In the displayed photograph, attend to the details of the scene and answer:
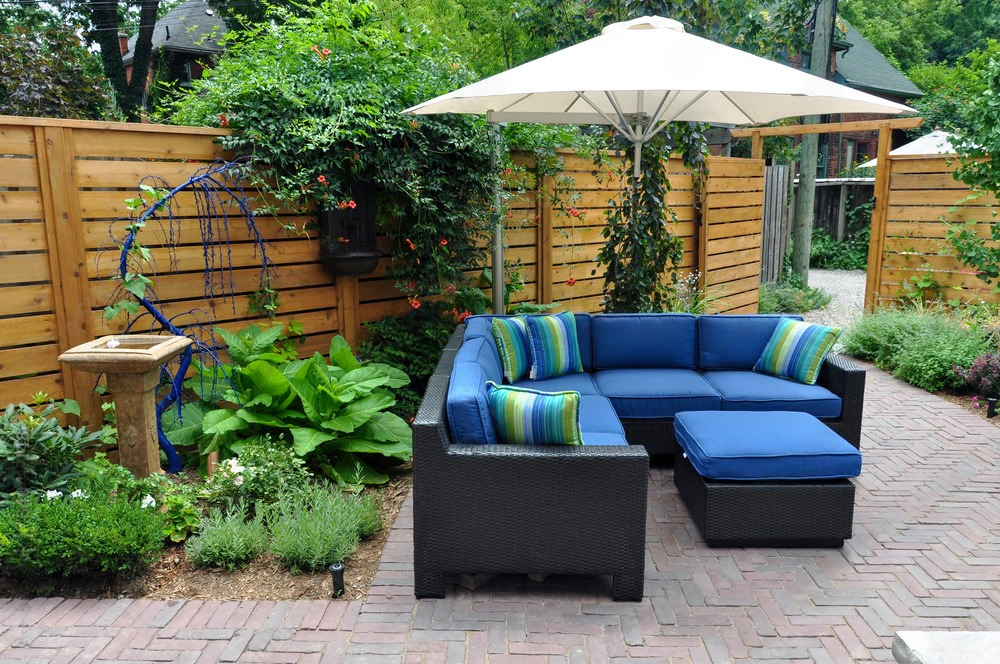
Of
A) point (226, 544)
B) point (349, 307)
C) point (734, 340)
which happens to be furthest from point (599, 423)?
point (349, 307)

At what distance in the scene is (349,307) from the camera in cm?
520

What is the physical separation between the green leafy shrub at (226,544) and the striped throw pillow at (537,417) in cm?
125

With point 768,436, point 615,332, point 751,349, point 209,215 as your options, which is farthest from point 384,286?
point 768,436

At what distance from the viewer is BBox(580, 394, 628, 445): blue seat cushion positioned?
11.4ft

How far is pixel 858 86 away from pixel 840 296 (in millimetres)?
15526

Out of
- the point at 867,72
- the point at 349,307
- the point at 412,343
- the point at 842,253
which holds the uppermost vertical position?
the point at 867,72

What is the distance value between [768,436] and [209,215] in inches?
136

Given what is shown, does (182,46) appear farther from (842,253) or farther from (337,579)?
(337,579)

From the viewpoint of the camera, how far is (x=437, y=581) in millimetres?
3033

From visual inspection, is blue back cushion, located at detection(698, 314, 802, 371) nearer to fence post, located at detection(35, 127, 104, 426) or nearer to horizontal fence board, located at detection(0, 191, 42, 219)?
fence post, located at detection(35, 127, 104, 426)

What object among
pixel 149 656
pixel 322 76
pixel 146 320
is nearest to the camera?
pixel 149 656

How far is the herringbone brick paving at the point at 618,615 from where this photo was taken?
2.67m

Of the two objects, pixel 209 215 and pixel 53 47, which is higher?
pixel 53 47

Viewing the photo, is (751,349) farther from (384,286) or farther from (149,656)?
(149,656)
